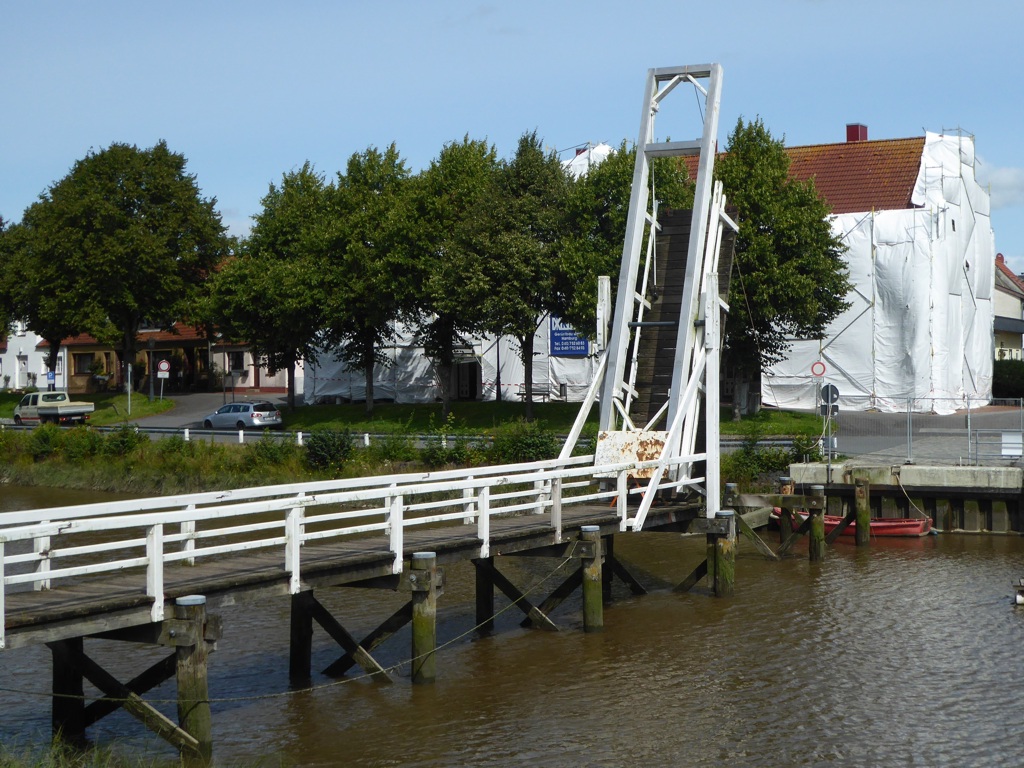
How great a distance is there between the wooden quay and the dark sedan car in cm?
2731

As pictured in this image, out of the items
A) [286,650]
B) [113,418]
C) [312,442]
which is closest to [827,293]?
[312,442]

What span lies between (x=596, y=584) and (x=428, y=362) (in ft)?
135

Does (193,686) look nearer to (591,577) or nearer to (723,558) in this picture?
(591,577)

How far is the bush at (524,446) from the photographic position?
110 ft

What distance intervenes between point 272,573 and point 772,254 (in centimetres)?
2770

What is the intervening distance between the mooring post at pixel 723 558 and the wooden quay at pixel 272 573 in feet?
0.08

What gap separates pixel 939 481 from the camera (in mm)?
26984

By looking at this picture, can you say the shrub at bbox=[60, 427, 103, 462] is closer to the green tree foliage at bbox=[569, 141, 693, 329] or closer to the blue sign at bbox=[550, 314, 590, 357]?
the green tree foliage at bbox=[569, 141, 693, 329]

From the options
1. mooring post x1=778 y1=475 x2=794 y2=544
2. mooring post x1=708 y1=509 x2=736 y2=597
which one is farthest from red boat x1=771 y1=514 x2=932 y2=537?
mooring post x1=708 y1=509 x2=736 y2=597

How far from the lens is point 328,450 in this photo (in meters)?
35.6

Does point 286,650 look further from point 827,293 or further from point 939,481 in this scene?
point 827,293

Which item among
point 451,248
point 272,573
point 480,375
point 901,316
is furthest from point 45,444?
point 901,316

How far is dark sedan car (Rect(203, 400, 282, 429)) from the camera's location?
48469 millimetres

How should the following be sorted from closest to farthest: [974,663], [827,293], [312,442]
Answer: [974,663] < [312,442] < [827,293]
